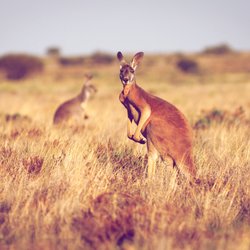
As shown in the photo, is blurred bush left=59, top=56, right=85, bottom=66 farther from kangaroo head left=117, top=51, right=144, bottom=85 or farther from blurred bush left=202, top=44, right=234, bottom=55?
kangaroo head left=117, top=51, right=144, bottom=85

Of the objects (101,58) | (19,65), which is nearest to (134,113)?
(19,65)

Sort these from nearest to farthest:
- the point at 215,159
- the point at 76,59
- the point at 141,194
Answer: the point at 141,194 < the point at 215,159 < the point at 76,59

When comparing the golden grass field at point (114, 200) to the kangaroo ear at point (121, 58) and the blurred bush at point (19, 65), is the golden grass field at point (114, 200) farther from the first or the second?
the blurred bush at point (19, 65)

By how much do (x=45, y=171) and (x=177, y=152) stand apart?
5.08 feet

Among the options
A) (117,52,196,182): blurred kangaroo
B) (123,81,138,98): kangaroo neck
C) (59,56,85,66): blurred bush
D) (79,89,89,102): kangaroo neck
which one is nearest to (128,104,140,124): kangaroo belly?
(117,52,196,182): blurred kangaroo

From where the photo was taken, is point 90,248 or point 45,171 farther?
point 45,171

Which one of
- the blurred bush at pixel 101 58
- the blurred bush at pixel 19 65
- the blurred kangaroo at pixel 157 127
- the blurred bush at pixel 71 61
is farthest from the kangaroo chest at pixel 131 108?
the blurred bush at pixel 101 58

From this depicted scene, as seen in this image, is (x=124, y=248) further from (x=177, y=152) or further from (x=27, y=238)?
(x=177, y=152)

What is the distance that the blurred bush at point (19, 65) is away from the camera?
51.0 m

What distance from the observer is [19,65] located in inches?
2053

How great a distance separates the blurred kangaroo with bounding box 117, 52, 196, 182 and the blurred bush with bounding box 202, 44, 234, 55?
3053 inches

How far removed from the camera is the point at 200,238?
3.76 m

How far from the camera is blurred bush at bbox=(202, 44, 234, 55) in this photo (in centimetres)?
8172

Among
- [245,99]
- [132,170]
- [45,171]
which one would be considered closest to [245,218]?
[132,170]
